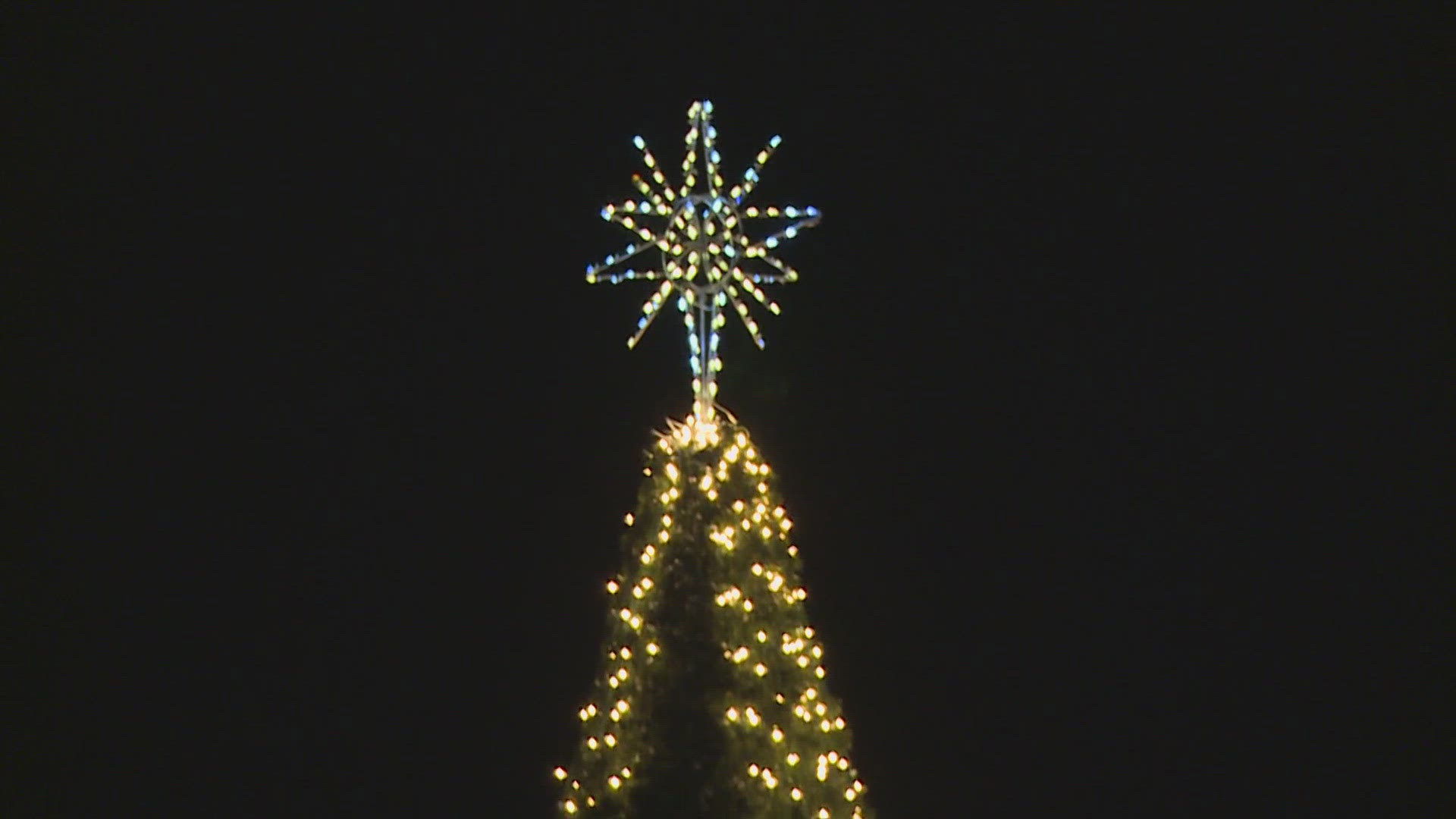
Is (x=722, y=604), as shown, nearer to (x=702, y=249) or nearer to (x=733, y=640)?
(x=733, y=640)

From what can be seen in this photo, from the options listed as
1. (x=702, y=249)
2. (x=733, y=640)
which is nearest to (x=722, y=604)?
(x=733, y=640)

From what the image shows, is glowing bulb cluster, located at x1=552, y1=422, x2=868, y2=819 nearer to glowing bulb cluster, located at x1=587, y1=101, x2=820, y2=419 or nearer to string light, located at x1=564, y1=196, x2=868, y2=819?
string light, located at x1=564, y1=196, x2=868, y2=819

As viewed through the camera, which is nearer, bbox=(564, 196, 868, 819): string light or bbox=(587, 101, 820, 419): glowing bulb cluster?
bbox=(564, 196, 868, 819): string light

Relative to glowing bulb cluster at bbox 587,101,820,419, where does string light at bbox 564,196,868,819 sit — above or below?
below

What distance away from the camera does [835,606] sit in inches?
210

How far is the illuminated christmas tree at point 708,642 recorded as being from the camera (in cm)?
393

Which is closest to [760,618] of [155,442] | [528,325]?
[528,325]

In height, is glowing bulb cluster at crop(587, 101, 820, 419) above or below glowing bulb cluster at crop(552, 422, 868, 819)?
above

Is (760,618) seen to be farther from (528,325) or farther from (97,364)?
(97,364)

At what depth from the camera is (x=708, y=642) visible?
396 centimetres

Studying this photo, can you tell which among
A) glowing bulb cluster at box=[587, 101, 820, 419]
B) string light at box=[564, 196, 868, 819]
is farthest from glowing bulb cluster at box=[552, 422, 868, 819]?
glowing bulb cluster at box=[587, 101, 820, 419]

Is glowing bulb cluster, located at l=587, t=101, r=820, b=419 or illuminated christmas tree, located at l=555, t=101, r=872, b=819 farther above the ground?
glowing bulb cluster, located at l=587, t=101, r=820, b=419

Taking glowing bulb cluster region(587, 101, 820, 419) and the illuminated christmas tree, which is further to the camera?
glowing bulb cluster region(587, 101, 820, 419)

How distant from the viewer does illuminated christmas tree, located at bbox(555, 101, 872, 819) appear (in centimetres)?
393
